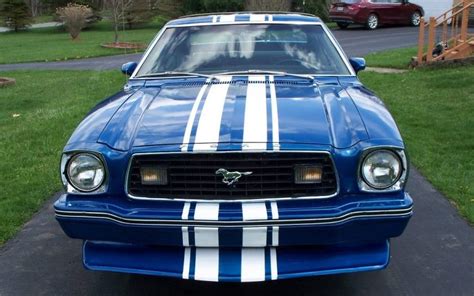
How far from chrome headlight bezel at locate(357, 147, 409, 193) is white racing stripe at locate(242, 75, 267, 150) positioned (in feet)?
1.74

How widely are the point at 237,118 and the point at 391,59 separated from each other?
479 inches

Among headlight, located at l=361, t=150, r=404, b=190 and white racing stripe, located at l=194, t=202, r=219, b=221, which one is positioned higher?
headlight, located at l=361, t=150, r=404, b=190

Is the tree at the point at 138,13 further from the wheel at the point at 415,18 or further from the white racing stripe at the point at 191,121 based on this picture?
the white racing stripe at the point at 191,121

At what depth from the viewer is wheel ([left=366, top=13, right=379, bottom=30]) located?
24.7 m

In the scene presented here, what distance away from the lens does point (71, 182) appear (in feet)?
10.5

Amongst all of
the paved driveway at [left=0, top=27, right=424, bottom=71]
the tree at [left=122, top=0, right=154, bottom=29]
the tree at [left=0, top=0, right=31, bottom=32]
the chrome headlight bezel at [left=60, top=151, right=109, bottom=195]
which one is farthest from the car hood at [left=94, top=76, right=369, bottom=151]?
the tree at [left=0, top=0, right=31, bottom=32]

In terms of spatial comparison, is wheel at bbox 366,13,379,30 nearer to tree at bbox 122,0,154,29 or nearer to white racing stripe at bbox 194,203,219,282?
tree at bbox 122,0,154,29

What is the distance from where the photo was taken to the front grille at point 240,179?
3053 millimetres

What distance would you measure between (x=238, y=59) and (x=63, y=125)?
4212mm

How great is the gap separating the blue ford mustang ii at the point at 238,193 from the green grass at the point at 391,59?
35.7 feet

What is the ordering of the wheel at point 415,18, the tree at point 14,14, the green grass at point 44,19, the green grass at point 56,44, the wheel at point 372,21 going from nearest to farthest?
the green grass at point 56,44, the wheel at point 372,21, the wheel at point 415,18, the tree at point 14,14, the green grass at point 44,19

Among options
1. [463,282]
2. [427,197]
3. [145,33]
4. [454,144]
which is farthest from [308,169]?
[145,33]

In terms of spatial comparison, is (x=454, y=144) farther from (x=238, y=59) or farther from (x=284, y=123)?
(x=284, y=123)

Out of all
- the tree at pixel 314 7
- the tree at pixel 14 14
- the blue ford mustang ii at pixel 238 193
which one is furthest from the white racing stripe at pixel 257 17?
the tree at pixel 14 14
